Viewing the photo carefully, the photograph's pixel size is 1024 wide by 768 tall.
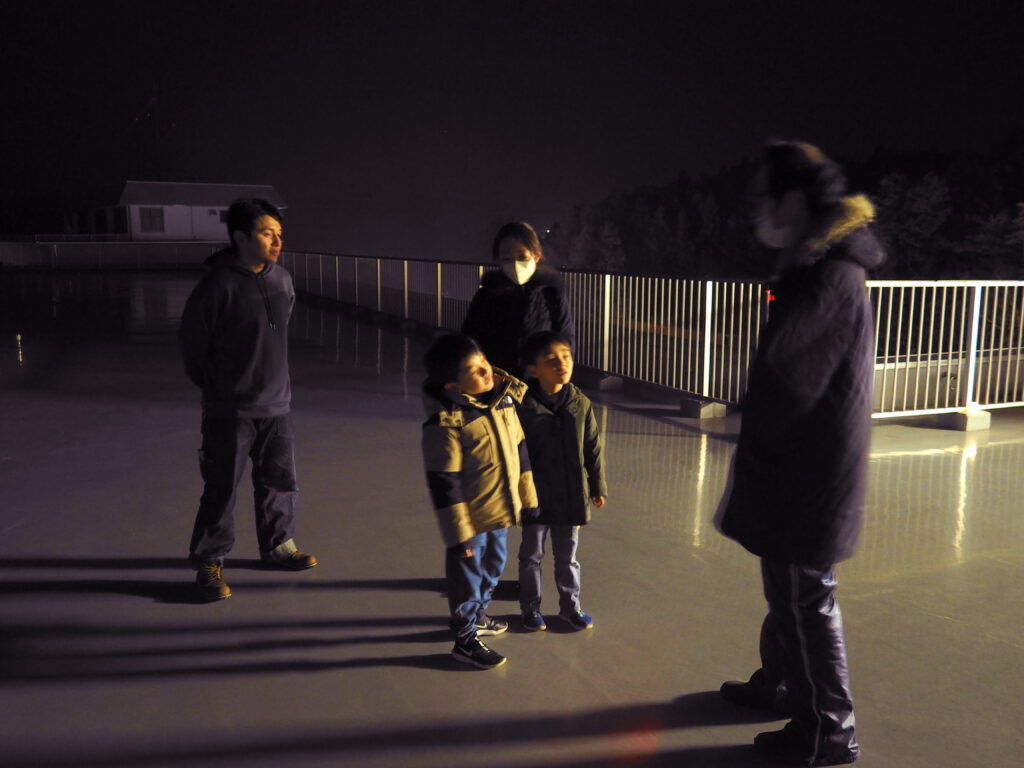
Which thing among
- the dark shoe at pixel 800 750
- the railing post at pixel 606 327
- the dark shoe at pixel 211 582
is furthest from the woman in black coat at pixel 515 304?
the railing post at pixel 606 327

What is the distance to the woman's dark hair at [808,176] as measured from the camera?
Result: 2.34m

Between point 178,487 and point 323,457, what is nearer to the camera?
point 178,487

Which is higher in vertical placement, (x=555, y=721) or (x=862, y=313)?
(x=862, y=313)

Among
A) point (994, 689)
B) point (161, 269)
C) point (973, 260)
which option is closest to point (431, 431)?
point (994, 689)

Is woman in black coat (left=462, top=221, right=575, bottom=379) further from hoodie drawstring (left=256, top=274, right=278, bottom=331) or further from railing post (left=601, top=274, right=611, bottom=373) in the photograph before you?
railing post (left=601, top=274, right=611, bottom=373)

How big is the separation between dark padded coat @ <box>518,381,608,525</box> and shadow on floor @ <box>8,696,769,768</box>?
0.77 m

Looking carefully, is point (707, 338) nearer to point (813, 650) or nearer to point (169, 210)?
point (813, 650)

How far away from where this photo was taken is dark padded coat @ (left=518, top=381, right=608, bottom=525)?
10.9 feet

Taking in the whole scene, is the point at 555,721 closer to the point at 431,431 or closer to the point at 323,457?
the point at 431,431

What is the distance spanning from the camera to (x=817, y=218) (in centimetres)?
235

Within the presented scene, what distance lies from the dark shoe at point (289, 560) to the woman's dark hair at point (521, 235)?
171 centimetres

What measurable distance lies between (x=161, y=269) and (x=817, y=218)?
122 ft

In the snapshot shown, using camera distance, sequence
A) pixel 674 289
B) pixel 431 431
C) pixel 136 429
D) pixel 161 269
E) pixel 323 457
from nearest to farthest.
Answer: pixel 431 431 < pixel 323 457 < pixel 136 429 < pixel 674 289 < pixel 161 269

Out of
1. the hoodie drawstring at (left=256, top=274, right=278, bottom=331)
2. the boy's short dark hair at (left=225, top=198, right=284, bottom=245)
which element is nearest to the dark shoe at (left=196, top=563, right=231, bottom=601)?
the hoodie drawstring at (left=256, top=274, right=278, bottom=331)
